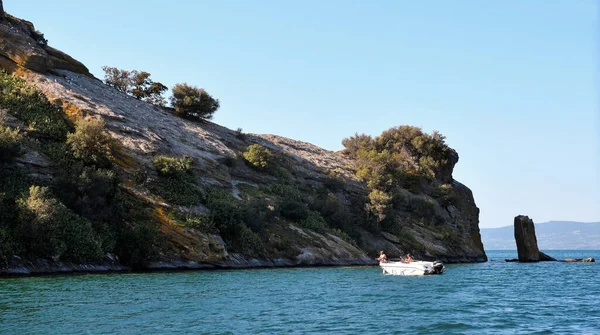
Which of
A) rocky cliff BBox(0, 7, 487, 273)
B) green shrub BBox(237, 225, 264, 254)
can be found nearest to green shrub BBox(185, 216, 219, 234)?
rocky cliff BBox(0, 7, 487, 273)

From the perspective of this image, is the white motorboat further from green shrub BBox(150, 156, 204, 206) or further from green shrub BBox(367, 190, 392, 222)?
green shrub BBox(367, 190, 392, 222)

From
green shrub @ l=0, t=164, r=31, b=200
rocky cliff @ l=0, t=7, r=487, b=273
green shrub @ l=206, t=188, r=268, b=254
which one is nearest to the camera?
green shrub @ l=0, t=164, r=31, b=200

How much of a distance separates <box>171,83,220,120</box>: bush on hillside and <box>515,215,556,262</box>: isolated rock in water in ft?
182

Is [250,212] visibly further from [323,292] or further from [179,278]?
[323,292]

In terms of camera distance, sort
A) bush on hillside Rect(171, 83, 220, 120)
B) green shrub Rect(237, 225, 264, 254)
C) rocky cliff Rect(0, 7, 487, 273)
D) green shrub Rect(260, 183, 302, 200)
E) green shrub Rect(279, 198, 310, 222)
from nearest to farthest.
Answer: rocky cliff Rect(0, 7, 487, 273)
green shrub Rect(237, 225, 264, 254)
green shrub Rect(279, 198, 310, 222)
green shrub Rect(260, 183, 302, 200)
bush on hillside Rect(171, 83, 220, 120)

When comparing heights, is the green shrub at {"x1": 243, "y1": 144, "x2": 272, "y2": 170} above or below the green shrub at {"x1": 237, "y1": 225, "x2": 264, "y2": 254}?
above

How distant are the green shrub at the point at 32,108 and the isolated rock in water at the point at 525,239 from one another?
2918 inches

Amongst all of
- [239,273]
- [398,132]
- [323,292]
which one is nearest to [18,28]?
[239,273]

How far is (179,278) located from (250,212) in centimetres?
2166

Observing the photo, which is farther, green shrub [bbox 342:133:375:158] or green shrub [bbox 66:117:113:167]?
green shrub [bbox 342:133:375:158]

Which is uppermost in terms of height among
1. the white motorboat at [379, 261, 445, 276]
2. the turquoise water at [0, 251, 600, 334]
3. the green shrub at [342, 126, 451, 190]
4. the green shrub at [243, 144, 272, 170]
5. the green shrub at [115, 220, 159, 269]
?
the green shrub at [342, 126, 451, 190]

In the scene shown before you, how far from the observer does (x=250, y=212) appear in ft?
219

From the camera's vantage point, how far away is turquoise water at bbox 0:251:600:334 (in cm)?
2572

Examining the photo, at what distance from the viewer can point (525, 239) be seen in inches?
4006
